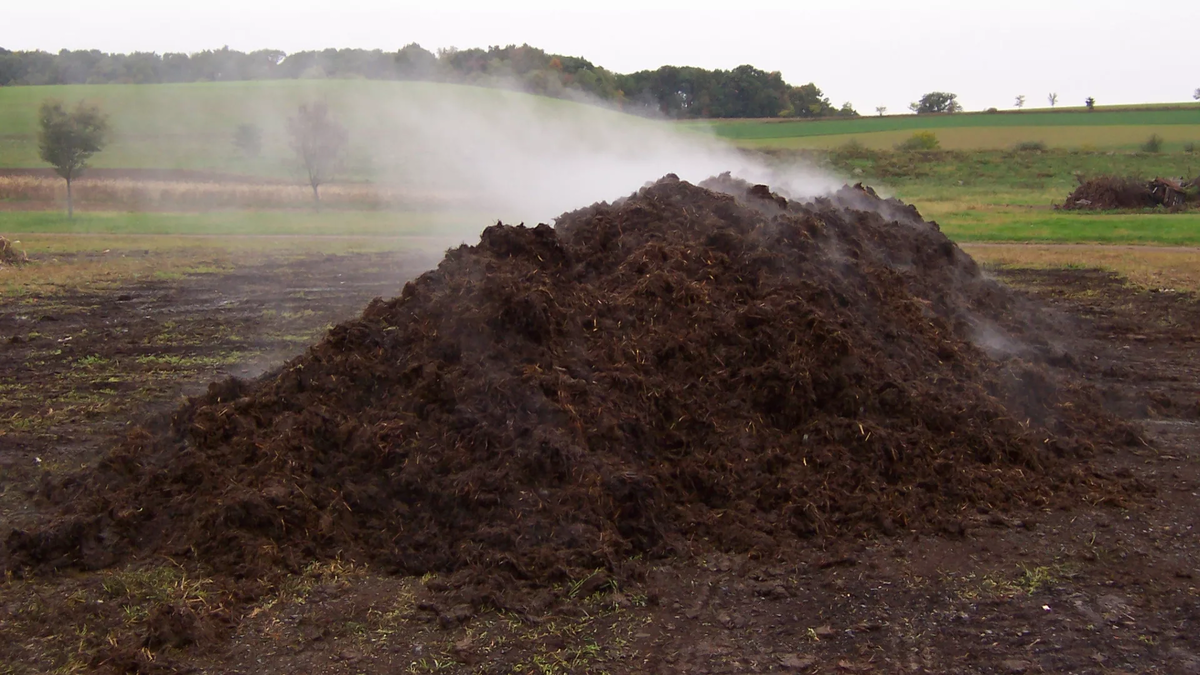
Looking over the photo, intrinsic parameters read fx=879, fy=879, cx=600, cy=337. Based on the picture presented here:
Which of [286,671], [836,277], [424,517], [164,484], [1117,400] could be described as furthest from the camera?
[1117,400]

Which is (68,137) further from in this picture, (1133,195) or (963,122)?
(963,122)

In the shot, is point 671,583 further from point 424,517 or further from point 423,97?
point 423,97

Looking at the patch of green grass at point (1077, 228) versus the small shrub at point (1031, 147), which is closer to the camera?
the patch of green grass at point (1077, 228)

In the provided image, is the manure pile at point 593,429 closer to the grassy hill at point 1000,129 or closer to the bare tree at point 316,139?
the bare tree at point 316,139

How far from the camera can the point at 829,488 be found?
18.3 ft

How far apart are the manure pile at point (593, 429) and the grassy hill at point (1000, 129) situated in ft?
143

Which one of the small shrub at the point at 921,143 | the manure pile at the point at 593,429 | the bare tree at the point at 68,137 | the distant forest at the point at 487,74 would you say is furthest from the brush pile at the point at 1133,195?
the bare tree at the point at 68,137

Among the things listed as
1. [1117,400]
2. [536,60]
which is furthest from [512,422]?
[536,60]

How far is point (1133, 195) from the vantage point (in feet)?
104

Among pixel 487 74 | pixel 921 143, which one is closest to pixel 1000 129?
pixel 921 143

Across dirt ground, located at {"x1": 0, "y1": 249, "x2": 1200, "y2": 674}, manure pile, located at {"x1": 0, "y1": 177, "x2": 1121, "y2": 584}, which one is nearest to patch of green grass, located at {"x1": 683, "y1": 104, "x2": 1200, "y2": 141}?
manure pile, located at {"x1": 0, "y1": 177, "x2": 1121, "y2": 584}

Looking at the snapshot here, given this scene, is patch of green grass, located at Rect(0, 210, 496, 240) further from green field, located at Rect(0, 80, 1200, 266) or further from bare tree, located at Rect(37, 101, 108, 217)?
bare tree, located at Rect(37, 101, 108, 217)

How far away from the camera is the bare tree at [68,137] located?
1206 inches

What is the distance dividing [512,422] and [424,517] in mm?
794
